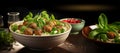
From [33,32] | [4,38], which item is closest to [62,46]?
[33,32]

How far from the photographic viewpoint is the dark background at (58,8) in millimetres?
1786

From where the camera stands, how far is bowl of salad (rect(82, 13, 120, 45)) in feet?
4.06

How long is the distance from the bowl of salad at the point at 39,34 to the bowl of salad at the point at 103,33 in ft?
0.46

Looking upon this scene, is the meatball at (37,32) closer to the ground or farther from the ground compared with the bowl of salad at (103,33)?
farther from the ground

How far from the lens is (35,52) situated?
1.23 meters

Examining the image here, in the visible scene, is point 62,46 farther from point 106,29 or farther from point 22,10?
point 22,10

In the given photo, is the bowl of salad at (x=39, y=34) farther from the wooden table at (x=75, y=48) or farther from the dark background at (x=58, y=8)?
the dark background at (x=58, y=8)

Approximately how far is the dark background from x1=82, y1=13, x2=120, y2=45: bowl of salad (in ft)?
1.37

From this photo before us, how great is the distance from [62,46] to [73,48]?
0.20 ft

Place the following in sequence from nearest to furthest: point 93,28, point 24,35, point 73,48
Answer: point 24,35 < point 73,48 < point 93,28

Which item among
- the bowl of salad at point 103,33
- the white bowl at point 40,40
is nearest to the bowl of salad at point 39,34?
the white bowl at point 40,40

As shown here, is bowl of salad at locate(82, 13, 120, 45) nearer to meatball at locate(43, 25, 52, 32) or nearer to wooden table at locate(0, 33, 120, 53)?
wooden table at locate(0, 33, 120, 53)

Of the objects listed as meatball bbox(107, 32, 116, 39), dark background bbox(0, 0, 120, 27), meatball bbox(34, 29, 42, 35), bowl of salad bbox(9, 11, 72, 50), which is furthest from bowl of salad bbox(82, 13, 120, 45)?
dark background bbox(0, 0, 120, 27)

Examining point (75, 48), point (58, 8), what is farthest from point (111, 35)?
point (58, 8)
